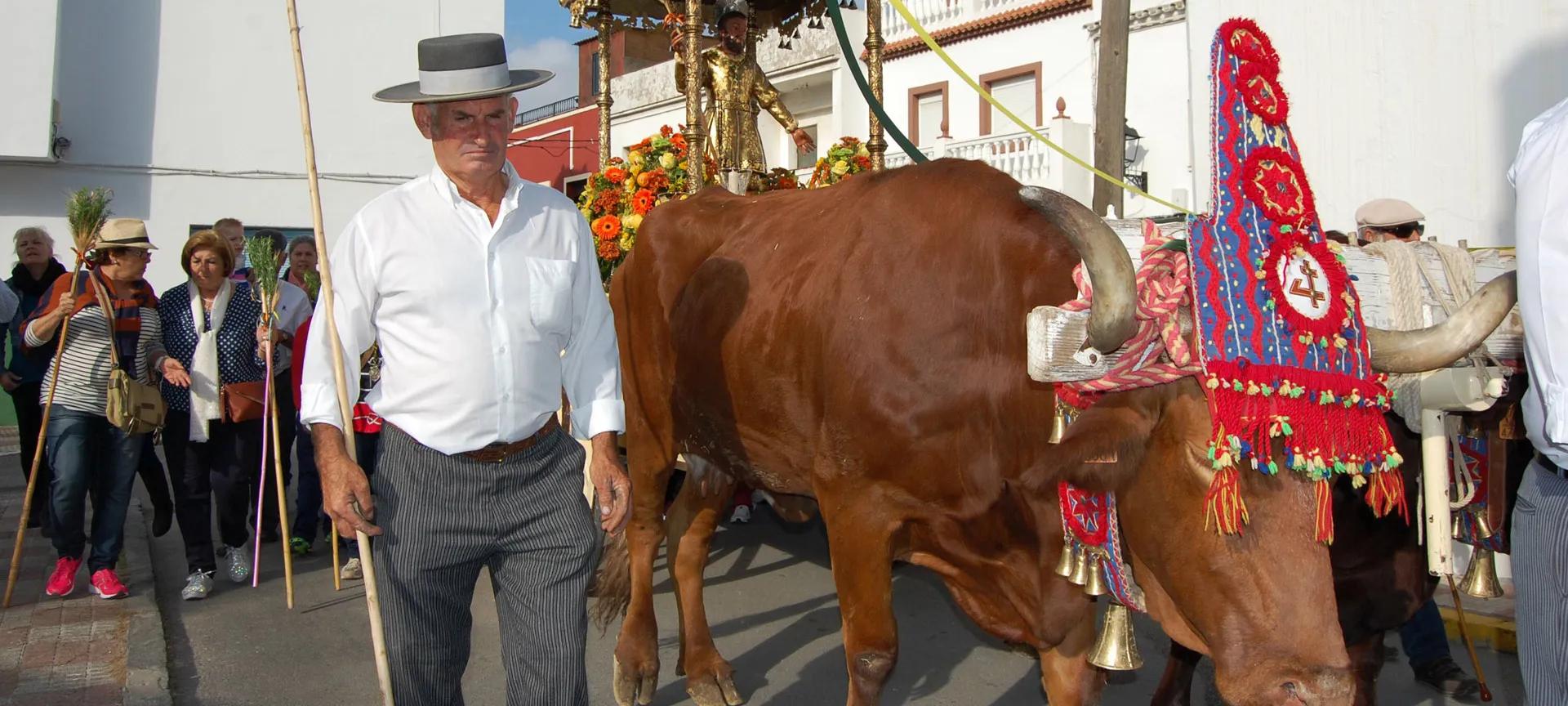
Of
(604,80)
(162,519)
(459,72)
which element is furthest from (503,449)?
(604,80)

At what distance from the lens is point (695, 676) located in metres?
4.72

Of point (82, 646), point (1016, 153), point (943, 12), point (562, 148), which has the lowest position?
point (82, 646)

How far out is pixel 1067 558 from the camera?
Result: 2984mm

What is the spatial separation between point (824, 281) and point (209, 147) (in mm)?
Result: 14275

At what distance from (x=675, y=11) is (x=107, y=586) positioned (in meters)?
4.24

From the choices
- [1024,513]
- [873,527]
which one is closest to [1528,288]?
[1024,513]

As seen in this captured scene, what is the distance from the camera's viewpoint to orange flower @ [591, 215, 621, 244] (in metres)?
6.11

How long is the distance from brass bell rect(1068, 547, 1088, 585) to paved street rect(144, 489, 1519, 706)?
1.86m

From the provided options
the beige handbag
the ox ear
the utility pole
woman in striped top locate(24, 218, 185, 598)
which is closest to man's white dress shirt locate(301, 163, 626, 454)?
the ox ear

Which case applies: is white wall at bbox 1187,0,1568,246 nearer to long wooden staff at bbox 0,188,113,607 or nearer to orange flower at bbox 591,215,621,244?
orange flower at bbox 591,215,621,244

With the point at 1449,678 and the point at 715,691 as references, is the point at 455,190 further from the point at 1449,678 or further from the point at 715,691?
the point at 1449,678

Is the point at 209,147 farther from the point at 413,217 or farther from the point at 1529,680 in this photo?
the point at 1529,680

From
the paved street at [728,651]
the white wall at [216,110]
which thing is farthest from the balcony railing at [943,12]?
the paved street at [728,651]

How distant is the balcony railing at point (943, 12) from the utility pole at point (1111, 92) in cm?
942
